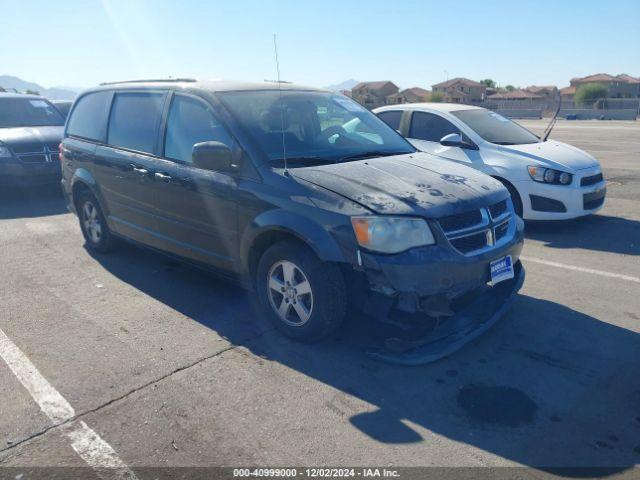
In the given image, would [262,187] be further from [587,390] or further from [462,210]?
[587,390]

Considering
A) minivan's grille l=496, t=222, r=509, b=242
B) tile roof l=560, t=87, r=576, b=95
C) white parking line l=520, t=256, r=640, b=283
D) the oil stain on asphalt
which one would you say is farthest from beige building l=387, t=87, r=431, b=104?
tile roof l=560, t=87, r=576, b=95

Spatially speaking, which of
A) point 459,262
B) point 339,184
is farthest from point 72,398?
point 459,262

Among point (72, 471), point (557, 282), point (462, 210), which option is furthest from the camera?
point (557, 282)

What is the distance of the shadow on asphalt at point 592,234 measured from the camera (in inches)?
258

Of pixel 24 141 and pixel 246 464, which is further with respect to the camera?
pixel 24 141

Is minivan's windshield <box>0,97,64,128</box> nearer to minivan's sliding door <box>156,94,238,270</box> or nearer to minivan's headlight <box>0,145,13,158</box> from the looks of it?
minivan's headlight <box>0,145,13,158</box>

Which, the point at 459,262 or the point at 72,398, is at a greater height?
the point at 459,262

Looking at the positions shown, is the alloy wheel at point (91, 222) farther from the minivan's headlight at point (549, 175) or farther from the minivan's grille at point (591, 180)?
the minivan's grille at point (591, 180)

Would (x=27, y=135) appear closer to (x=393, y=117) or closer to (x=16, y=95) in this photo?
(x=16, y=95)

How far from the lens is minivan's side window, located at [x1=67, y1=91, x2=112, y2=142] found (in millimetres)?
5859

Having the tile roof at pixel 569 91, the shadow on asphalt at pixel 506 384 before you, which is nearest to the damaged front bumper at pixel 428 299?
the shadow on asphalt at pixel 506 384

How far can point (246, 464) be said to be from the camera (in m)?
2.81

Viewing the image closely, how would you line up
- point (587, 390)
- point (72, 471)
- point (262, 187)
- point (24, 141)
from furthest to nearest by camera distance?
1. point (24, 141)
2. point (262, 187)
3. point (587, 390)
4. point (72, 471)

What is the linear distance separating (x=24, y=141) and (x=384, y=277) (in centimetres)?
838
